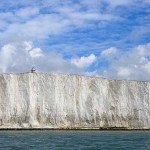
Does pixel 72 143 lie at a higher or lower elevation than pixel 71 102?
lower

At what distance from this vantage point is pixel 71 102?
232 feet

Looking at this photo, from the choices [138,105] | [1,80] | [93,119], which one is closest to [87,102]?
[93,119]

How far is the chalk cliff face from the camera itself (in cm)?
6781

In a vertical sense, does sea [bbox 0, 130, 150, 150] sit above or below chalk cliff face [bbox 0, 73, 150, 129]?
below

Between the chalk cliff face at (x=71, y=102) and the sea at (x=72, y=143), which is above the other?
the chalk cliff face at (x=71, y=102)

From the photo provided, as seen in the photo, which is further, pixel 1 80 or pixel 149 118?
pixel 149 118

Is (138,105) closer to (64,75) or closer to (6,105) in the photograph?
(64,75)

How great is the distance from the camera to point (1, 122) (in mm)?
67000

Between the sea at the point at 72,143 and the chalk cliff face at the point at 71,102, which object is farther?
the chalk cliff face at the point at 71,102

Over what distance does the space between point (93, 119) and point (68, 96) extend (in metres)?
5.19

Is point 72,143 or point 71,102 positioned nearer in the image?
point 72,143

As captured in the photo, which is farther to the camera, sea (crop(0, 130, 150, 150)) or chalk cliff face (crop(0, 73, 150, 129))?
chalk cliff face (crop(0, 73, 150, 129))

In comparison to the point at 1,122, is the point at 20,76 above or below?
above

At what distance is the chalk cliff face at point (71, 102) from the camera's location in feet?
222
